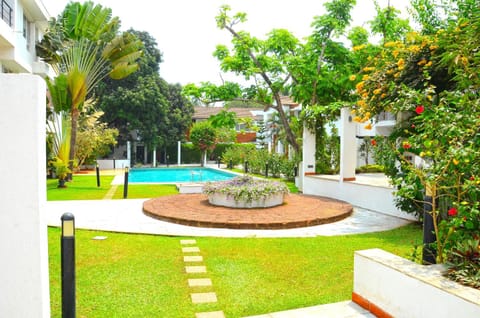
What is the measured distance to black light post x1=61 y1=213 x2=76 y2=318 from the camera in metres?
4.02

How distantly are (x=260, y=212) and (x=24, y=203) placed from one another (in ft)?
27.7

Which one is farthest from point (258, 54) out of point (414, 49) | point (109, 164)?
point (109, 164)

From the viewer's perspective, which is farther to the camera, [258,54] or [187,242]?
[258,54]

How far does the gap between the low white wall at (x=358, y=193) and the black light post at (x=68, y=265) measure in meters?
9.09

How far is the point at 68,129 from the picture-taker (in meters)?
21.2

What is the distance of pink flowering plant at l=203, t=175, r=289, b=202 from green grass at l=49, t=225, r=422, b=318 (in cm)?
346

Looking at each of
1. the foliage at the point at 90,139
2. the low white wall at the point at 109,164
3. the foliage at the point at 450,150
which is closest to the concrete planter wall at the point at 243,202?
the foliage at the point at 450,150

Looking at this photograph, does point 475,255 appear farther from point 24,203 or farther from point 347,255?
point 24,203

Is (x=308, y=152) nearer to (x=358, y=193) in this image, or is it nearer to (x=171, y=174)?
(x=358, y=193)

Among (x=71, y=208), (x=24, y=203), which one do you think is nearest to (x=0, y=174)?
(x=24, y=203)

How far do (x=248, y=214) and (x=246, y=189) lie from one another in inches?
47.2

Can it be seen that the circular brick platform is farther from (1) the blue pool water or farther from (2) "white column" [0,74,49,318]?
(1) the blue pool water

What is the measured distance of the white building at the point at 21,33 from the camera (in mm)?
16386

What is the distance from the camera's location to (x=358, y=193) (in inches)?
543
